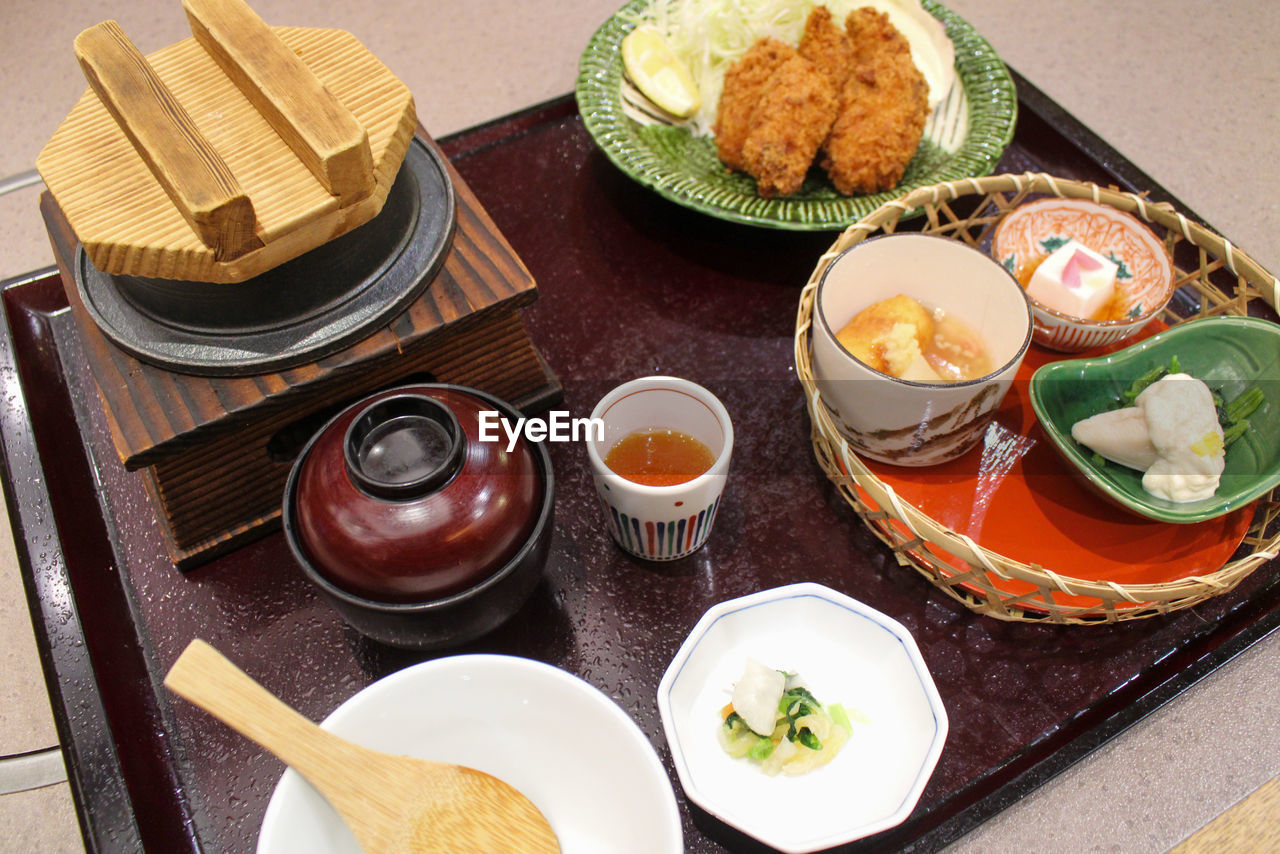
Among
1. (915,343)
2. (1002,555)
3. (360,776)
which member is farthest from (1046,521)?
(360,776)

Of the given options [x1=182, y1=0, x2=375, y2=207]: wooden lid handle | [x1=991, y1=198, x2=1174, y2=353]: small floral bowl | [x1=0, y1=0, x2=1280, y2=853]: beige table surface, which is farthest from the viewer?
[x1=991, y1=198, x2=1174, y2=353]: small floral bowl

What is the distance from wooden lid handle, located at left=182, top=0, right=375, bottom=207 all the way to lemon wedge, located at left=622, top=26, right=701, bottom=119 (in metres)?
0.72

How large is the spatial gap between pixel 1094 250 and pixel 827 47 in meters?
0.65

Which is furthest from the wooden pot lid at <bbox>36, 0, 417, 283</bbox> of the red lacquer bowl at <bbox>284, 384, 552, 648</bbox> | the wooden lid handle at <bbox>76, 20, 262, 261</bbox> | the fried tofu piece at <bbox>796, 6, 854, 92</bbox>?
the fried tofu piece at <bbox>796, 6, 854, 92</bbox>

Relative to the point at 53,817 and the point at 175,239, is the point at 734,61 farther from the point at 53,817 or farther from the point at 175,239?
the point at 53,817

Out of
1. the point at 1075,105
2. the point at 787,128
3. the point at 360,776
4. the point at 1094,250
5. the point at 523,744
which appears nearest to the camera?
the point at 360,776

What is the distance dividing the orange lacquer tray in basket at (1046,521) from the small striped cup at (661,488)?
26cm

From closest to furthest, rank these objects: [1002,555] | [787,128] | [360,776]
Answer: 1. [360,776]
2. [1002,555]
3. [787,128]

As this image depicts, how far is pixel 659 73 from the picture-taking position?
1.60m

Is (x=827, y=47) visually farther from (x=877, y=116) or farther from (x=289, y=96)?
(x=289, y=96)

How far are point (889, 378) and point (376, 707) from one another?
0.70 m

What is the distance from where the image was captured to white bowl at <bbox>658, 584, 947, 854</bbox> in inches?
35.1

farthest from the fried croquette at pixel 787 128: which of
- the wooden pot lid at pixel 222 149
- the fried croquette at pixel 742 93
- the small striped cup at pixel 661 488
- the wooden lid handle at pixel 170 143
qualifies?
the wooden lid handle at pixel 170 143

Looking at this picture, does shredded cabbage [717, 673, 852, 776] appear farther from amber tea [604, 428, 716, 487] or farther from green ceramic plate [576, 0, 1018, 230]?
green ceramic plate [576, 0, 1018, 230]
